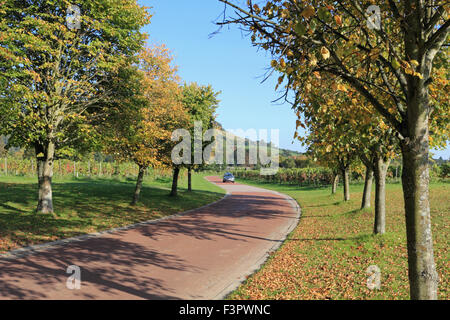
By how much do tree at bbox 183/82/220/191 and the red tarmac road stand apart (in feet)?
36.0

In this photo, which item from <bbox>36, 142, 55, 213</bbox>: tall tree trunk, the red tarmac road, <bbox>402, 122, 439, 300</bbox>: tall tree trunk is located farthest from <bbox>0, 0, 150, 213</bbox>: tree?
<bbox>402, 122, 439, 300</bbox>: tall tree trunk

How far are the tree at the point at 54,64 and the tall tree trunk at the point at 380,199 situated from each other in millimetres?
12538

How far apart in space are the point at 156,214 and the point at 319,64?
1510 centimetres

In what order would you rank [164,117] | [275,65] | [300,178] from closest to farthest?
1. [275,65]
2. [164,117]
3. [300,178]

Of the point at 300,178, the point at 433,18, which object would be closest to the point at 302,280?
the point at 433,18

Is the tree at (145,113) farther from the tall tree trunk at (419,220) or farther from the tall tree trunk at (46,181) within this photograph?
the tall tree trunk at (419,220)

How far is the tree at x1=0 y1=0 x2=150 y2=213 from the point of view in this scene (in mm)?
12008

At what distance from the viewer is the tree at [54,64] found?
39.4 ft

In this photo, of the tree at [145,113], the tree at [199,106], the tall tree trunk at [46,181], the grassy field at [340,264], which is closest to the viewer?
the grassy field at [340,264]

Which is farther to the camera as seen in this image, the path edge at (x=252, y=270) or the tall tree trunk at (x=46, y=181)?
the tall tree trunk at (x=46, y=181)

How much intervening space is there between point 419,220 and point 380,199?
7.90 metres

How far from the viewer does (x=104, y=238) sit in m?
11.5

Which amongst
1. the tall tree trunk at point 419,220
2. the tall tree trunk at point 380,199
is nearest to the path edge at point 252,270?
the tall tree trunk at point 380,199

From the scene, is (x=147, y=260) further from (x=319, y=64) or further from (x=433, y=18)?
(x=433, y=18)
